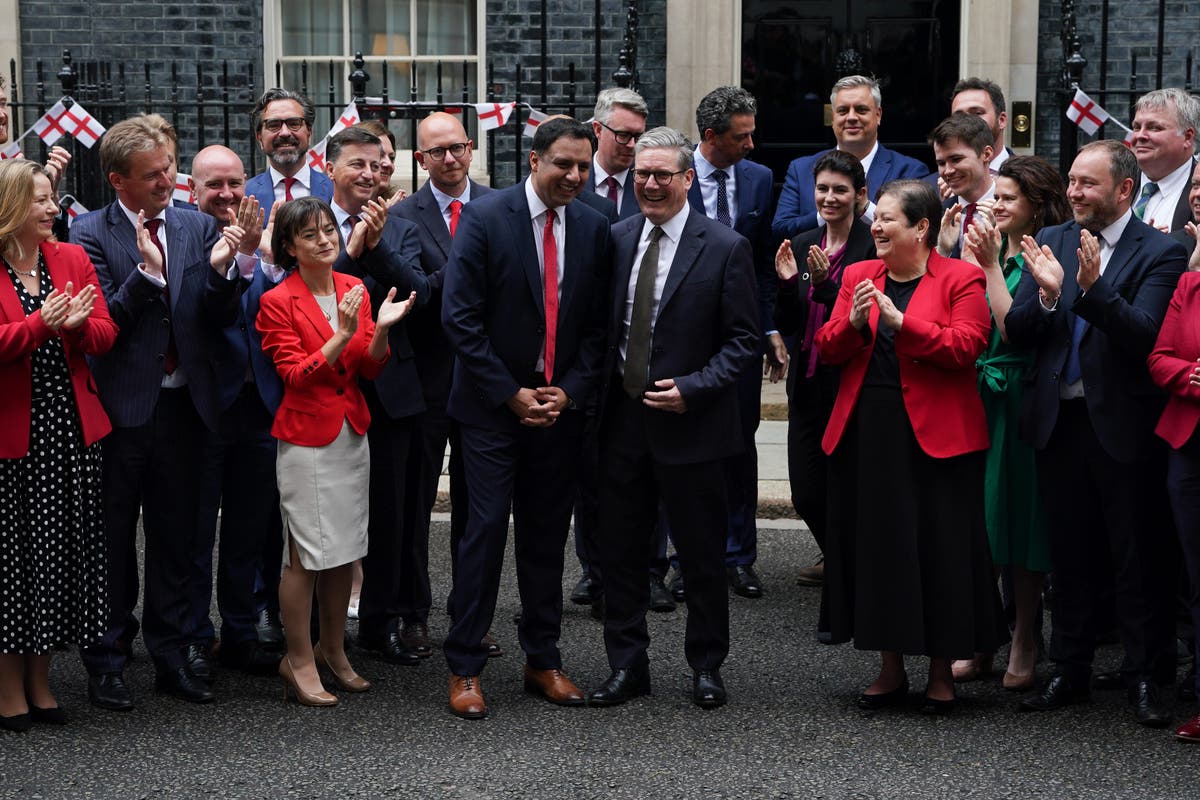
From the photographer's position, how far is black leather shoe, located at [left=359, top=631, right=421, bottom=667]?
6.44m

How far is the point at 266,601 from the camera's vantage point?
678 centimetres

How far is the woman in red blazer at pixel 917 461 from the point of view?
5.74m

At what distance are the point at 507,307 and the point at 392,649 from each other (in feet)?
4.89

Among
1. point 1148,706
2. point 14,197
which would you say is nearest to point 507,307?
point 14,197

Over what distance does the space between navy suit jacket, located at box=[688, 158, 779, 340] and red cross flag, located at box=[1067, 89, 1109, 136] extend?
2895 mm

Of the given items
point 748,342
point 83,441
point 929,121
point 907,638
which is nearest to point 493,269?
point 748,342

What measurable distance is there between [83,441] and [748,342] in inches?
91.4

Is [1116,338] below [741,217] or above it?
below

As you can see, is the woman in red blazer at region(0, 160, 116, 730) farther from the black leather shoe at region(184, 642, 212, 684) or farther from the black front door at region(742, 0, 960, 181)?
the black front door at region(742, 0, 960, 181)

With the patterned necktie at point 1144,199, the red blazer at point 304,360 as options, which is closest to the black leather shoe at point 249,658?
the red blazer at point 304,360

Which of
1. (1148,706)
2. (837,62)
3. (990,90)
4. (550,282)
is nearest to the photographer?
(1148,706)

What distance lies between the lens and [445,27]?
40.1ft

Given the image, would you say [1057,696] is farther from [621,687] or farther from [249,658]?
[249,658]

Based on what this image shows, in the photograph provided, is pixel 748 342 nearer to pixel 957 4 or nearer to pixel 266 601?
pixel 266 601
